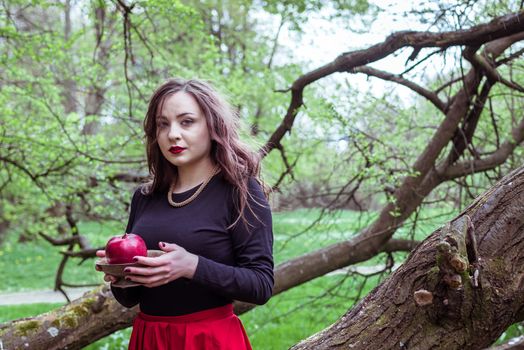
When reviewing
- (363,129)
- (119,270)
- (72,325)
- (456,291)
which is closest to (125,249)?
(119,270)

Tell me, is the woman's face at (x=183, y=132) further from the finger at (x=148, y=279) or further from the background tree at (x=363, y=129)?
the background tree at (x=363, y=129)

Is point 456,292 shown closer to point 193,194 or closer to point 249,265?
point 249,265

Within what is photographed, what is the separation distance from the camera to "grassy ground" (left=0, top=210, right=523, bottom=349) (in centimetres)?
502

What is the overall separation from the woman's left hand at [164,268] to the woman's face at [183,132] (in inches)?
15.0

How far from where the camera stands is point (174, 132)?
180cm

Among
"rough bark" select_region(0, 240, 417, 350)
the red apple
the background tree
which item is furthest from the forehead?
"rough bark" select_region(0, 240, 417, 350)

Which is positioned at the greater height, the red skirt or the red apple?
the red apple

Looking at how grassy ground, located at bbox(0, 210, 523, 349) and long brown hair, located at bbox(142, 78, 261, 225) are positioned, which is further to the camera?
grassy ground, located at bbox(0, 210, 523, 349)

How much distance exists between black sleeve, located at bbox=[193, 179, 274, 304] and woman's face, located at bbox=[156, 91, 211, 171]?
8.4 inches

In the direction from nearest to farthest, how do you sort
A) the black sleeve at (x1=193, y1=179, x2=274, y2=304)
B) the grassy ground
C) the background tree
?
the black sleeve at (x1=193, y1=179, x2=274, y2=304) → the background tree → the grassy ground

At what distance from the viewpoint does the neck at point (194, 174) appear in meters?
1.86

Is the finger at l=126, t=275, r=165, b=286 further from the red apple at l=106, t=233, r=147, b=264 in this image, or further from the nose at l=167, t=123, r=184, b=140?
the nose at l=167, t=123, r=184, b=140

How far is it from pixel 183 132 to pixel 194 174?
0.48ft

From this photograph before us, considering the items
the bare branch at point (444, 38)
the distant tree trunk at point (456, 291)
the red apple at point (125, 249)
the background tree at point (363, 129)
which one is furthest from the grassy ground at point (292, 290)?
the red apple at point (125, 249)
